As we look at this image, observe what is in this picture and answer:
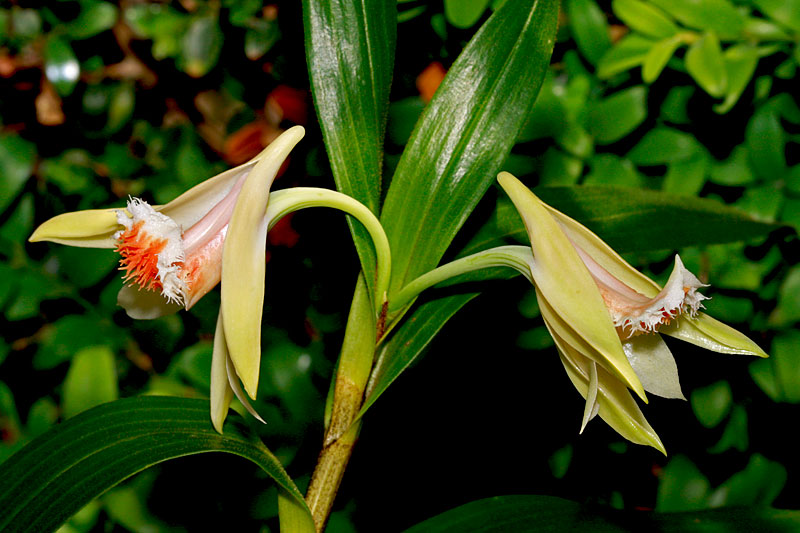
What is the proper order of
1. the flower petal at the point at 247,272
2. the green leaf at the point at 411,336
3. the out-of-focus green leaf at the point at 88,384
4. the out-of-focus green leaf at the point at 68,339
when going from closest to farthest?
the flower petal at the point at 247,272, the green leaf at the point at 411,336, the out-of-focus green leaf at the point at 88,384, the out-of-focus green leaf at the point at 68,339

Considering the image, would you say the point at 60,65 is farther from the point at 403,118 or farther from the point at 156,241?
the point at 156,241

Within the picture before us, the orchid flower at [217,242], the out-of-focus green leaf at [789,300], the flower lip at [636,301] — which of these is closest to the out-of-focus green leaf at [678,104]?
the out-of-focus green leaf at [789,300]

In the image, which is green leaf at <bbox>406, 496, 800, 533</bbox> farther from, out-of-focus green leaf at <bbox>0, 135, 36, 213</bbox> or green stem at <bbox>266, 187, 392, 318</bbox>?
out-of-focus green leaf at <bbox>0, 135, 36, 213</bbox>

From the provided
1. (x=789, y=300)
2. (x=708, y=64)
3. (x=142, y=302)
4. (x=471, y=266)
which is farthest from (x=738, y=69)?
(x=142, y=302)

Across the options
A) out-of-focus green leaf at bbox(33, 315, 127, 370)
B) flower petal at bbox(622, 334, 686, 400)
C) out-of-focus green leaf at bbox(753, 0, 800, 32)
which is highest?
out-of-focus green leaf at bbox(753, 0, 800, 32)

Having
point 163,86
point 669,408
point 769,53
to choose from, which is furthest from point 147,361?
point 769,53

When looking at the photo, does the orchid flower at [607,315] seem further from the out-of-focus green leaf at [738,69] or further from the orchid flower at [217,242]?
the out-of-focus green leaf at [738,69]

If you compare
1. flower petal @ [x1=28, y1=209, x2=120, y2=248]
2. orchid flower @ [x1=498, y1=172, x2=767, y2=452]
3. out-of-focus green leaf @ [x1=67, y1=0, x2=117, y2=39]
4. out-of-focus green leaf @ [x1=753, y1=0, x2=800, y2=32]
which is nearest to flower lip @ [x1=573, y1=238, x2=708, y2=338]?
orchid flower @ [x1=498, y1=172, x2=767, y2=452]
